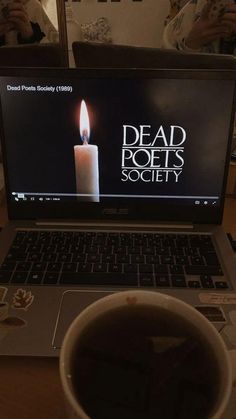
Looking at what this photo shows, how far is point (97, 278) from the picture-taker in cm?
61

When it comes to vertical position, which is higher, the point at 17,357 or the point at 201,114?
the point at 201,114

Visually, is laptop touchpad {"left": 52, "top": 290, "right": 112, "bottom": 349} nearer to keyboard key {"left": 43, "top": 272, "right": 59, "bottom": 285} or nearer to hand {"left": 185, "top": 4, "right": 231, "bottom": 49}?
keyboard key {"left": 43, "top": 272, "right": 59, "bottom": 285}

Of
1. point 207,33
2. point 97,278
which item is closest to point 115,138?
point 97,278

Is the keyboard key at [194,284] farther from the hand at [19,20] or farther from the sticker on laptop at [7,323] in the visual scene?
the hand at [19,20]

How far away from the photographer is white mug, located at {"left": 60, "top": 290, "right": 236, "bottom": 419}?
26 centimetres

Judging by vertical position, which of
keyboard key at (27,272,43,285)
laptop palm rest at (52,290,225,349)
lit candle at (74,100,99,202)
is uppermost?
lit candle at (74,100,99,202)

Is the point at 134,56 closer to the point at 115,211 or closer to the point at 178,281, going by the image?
the point at 115,211

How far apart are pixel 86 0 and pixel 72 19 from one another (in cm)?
19

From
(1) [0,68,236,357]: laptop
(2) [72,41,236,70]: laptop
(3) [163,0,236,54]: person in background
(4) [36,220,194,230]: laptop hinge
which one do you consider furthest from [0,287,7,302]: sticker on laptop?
(3) [163,0,236,54]: person in background

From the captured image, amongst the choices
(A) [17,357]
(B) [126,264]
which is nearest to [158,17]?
(B) [126,264]

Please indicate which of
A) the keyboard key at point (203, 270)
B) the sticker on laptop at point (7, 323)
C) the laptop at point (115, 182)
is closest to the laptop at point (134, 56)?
the laptop at point (115, 182)

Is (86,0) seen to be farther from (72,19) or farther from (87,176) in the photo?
(87,176)

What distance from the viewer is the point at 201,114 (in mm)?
698

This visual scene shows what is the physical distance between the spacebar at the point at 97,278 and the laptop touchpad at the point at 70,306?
0.07ft
